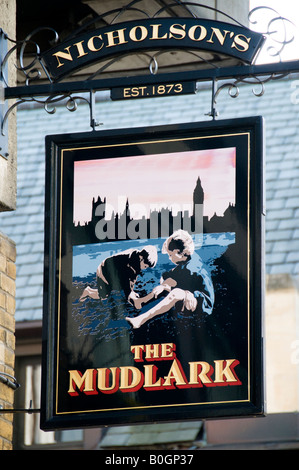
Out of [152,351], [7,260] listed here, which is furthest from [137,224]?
[7,260]

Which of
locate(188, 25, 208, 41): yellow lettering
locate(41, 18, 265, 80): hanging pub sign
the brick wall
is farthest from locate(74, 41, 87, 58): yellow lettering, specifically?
the brick wall

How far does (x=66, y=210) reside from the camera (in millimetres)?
7250

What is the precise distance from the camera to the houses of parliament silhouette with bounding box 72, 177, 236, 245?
7059mm

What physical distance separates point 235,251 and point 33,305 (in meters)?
8.67

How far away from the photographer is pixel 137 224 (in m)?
7.16

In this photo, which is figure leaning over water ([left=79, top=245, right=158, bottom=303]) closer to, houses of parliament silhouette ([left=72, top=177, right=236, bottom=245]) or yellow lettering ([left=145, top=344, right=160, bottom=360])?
houses of parliament silhouette ([left=72, top=177, right=236, bottom=245])

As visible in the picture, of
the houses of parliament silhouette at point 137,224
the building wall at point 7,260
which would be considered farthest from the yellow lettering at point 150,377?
the building wall at point 7,260

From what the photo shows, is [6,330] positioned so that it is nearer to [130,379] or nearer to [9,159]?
[9,159]

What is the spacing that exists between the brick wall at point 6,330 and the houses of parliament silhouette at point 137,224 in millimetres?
1178

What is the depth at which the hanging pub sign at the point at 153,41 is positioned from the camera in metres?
7.42

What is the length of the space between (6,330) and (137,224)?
1560 millimetres

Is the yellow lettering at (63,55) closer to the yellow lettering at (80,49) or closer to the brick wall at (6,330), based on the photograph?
the yellow lettering at (80,49)

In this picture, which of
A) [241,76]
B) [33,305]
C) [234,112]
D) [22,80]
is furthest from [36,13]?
[234,112]
